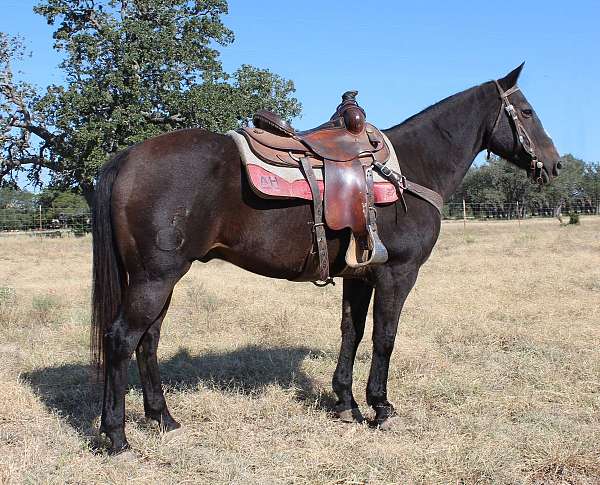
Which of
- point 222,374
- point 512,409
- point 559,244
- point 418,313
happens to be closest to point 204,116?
point 559,244

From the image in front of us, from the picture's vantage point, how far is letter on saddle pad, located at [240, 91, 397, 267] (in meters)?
3.67

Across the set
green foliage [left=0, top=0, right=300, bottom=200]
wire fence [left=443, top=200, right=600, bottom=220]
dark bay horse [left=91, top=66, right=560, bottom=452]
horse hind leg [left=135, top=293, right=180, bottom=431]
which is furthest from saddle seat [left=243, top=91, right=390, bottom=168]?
wire fence [left=443, top=200, right=600, bottom=220]

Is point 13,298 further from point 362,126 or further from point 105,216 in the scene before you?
point 362,126

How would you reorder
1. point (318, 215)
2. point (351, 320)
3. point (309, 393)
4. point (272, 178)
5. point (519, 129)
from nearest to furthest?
1. point (272, 178)
2. point (318, 215)
3. point (519, 129)
4. point (351, 320)
5. point (309, 393)

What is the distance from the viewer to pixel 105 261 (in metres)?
3.47

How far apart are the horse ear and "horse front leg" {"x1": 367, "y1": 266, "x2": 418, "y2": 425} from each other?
1.69 m

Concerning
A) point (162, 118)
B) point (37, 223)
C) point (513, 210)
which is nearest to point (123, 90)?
point (162, 118)

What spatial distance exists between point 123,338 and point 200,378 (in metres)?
1.66

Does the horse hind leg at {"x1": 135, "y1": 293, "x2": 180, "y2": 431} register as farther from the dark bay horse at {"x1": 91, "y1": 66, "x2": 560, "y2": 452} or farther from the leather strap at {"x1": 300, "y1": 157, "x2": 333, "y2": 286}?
the leather strap at {"x1": 300, "y1": 157, "x2": 333, "y2": 286}

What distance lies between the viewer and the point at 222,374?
508 cm

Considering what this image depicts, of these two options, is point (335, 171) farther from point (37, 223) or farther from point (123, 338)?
point (37, 223)

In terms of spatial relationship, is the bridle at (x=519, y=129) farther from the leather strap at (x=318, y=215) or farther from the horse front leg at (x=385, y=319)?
the leather strap at (x=318, y=215)

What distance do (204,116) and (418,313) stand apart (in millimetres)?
16351

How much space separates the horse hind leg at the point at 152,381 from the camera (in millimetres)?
3877
